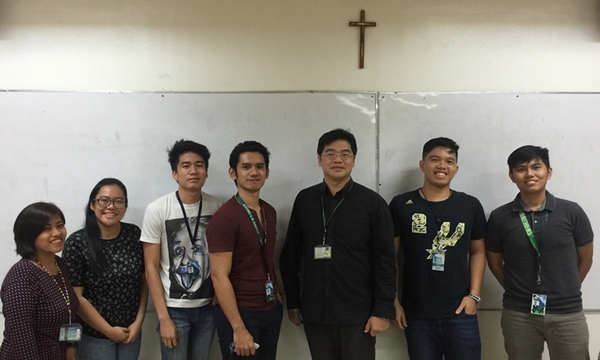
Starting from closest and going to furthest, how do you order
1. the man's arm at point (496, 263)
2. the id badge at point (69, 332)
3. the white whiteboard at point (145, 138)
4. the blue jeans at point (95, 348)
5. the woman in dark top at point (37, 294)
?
the woman in dark top at point (37, 294), the id badge at point (69, 332), the blue jeans at point (95, 348), the man's arm at point (496, 263), the white whiteboard at point (145, 138)

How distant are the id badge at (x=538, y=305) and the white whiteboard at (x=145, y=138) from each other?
108 centimetres

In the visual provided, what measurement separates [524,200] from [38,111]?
304 centimetres

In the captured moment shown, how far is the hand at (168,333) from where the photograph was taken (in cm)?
185

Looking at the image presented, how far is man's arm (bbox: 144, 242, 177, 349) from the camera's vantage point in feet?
6.09

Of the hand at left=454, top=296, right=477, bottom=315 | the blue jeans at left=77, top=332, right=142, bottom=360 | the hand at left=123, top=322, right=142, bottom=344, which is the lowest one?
the blue jeans at left=77, top=332, right=142, bottom=360

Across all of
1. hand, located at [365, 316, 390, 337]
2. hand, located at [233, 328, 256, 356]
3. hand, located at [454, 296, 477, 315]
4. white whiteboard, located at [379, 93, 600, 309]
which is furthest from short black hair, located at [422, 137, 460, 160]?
hand, located at [233, 328, 256, 356]

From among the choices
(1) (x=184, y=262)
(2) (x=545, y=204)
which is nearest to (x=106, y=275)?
(1) (x=184, y=262)

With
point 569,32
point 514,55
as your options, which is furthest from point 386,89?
point 569,32

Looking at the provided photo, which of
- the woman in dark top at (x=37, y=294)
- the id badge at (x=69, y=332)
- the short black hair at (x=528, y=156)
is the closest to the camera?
the woman in dark top at (x=37, y=294)

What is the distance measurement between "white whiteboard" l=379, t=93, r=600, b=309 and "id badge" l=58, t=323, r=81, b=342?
6.10ft

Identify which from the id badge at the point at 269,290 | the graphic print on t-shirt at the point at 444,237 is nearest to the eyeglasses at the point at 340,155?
the graphic print on t-shirt at the point at 444,237

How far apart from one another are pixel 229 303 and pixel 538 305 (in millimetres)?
1642

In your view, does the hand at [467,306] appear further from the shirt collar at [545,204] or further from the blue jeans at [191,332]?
the blue jeans at [191,332]

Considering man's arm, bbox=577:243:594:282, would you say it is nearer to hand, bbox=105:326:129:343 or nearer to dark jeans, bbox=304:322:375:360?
dark jeans, bbox=304:322:375:360
